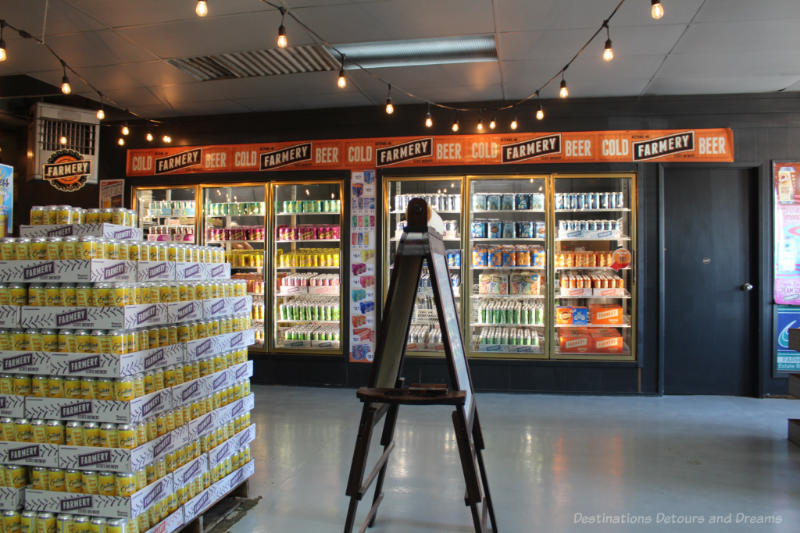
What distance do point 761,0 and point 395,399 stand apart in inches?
169

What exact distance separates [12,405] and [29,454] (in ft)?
0.87

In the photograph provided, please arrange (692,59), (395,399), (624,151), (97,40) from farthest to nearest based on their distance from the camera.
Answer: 1. (624,151)
2. (692,59)
3. (97,40)
4. (395,399)

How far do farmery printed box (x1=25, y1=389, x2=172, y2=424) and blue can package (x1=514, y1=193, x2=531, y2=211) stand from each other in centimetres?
493

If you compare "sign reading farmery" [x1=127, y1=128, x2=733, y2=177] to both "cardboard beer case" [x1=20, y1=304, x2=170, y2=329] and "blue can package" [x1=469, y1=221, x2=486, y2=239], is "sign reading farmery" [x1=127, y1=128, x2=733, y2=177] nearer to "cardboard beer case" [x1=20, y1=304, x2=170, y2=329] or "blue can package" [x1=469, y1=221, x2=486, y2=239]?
"blue can package" [x1=469, y1=221, x2=486, y2=239]

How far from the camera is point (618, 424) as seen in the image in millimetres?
4988

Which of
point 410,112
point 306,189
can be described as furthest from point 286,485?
point 410,112

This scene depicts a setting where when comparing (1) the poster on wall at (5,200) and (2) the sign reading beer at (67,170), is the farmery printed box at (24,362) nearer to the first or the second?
(1) the poster on wall at (5,200)

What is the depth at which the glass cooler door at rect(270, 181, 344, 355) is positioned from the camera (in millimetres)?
6695

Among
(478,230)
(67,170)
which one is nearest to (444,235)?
(478,230)

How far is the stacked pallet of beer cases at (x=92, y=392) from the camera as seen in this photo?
2.47m

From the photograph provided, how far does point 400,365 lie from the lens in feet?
9.10

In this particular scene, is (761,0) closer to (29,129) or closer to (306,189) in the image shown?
(306,189)

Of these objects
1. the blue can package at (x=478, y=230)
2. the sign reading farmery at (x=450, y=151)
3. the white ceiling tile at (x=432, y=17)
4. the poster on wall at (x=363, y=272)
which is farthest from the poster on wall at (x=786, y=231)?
the poster on wall at (x=363, y=272)

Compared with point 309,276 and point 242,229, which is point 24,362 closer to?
point 309,276
